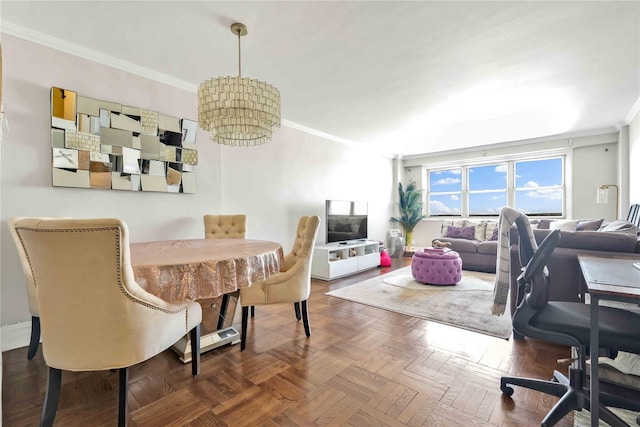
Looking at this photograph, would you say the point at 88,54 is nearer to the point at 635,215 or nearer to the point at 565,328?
the point at 565,328

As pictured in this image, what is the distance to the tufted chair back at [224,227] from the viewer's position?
3104 mm

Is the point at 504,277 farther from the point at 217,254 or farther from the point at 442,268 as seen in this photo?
the point at 217,254

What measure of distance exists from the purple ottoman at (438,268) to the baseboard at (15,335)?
4.15 meters

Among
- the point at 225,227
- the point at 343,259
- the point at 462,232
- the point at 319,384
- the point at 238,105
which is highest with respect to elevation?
the point at 238,105

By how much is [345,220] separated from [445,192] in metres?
3.34

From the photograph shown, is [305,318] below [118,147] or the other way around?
below

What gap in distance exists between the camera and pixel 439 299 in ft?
10.8

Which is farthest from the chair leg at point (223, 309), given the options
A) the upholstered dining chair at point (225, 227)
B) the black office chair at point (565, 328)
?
the black office chair at point (565, 328)

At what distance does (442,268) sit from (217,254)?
10.3 ft

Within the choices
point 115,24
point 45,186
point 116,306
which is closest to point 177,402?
point 116,306

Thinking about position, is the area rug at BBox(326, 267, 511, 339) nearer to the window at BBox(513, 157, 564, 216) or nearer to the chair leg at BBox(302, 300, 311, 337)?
the chair leg at BBox(302, 300, 311, 337)

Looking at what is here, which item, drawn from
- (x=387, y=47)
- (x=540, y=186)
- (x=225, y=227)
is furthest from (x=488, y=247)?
(x=225, y=227)

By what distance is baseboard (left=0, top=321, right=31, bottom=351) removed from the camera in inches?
83.7

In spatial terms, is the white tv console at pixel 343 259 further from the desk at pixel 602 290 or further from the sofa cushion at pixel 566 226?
the desk at pixel 602 290
